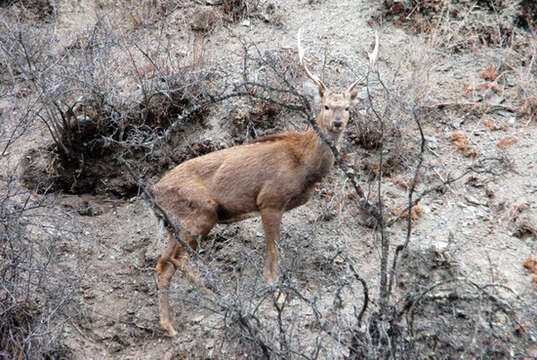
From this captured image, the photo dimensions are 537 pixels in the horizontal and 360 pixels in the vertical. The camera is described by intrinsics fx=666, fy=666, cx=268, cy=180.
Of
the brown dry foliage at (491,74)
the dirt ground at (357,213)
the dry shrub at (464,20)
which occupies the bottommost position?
the dirt ground at (357,213)

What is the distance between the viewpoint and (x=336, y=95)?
7.66 meters

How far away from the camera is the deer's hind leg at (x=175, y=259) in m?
7.38

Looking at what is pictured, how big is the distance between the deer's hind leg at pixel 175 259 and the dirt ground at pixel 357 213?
0.15 meters

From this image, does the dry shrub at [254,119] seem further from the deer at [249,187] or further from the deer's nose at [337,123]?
the deer's nose at [337,123]

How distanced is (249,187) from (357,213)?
1706mm

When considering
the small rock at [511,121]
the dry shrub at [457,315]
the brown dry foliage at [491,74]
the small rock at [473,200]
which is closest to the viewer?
the dry shrub at [457,315]

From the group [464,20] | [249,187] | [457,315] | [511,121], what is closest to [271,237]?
[249,187]

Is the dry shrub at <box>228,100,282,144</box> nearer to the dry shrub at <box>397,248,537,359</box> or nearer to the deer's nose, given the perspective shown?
the deer's nose

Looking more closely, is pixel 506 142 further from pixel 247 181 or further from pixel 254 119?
pixel 247 181

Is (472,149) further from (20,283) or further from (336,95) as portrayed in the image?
(20,283)

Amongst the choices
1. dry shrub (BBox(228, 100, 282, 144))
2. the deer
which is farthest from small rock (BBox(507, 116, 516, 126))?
dry shrub (BBox(228, 100, 282, 144))

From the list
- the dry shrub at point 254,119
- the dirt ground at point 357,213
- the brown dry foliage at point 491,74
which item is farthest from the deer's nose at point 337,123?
the brown dry foliage at point 491,74

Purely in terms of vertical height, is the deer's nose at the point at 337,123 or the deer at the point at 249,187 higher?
the deer's nose at the point at 337,123

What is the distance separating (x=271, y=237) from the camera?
24.8 feet
